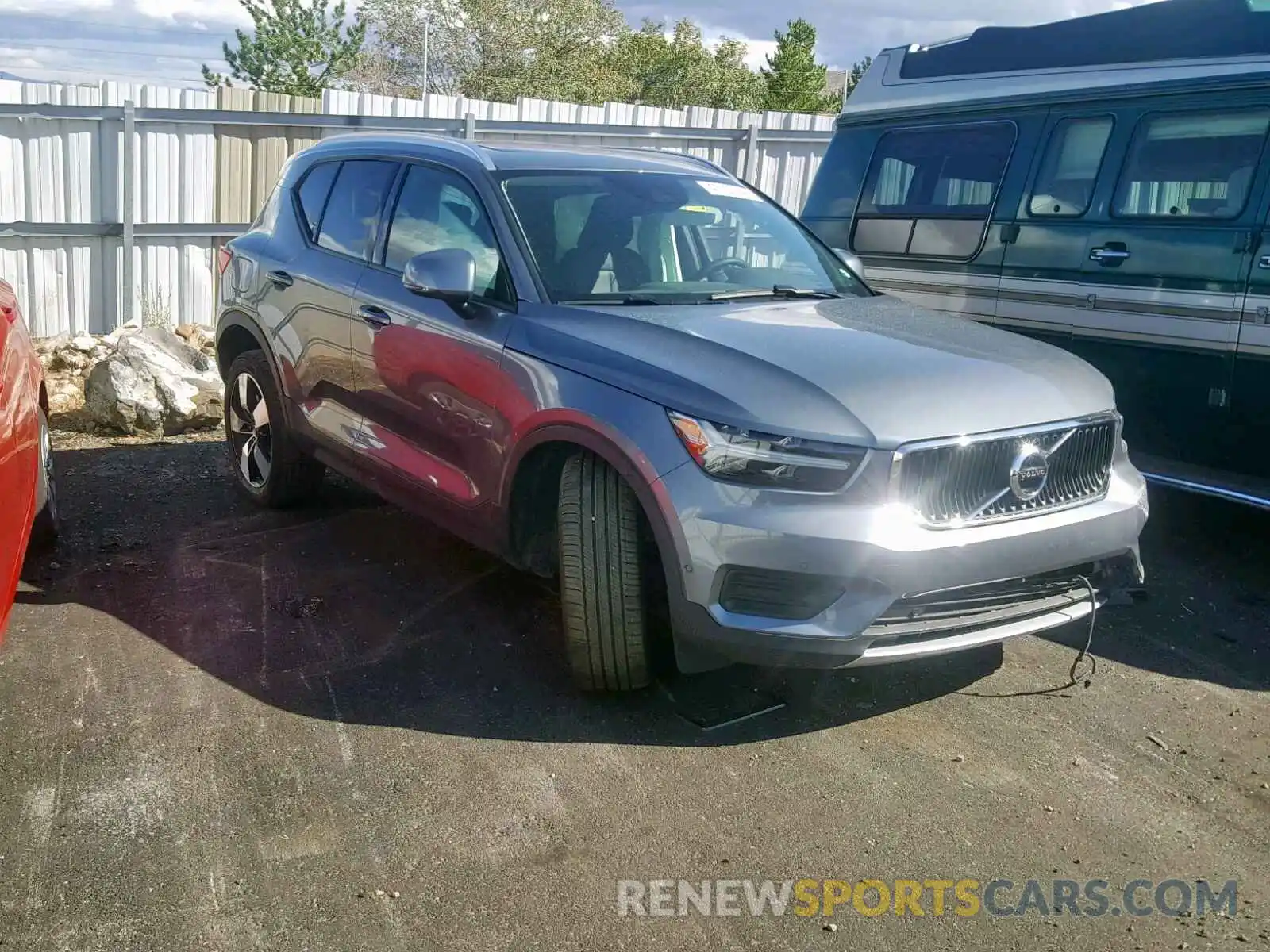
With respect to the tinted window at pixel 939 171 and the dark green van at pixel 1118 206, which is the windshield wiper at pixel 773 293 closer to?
the dark green van at pixel 1118 206

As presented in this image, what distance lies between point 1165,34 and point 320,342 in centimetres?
431

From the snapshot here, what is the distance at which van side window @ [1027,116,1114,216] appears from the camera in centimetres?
607

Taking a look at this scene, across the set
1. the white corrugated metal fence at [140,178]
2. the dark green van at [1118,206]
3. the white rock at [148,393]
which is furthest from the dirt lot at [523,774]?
the white corrugated metal fence at [140,178]

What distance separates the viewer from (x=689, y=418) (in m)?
3.57

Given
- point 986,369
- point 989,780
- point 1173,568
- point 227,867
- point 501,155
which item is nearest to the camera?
point 227,867

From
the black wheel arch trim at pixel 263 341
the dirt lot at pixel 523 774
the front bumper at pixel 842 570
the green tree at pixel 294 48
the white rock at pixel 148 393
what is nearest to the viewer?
the dirt lot at pixel 523 774

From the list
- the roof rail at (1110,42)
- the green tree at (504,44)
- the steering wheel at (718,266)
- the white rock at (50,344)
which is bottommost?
the white rock at (50,344)

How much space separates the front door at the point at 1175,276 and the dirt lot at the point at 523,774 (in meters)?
0.99

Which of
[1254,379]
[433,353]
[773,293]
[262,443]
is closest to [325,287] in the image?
[433,353]

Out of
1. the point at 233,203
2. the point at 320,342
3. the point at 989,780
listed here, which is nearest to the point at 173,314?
the point at 233,203

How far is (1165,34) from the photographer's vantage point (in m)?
5.85

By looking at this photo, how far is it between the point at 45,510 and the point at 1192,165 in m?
5.50

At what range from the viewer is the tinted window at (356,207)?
5.19m

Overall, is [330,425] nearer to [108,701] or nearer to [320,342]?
[320,342]
